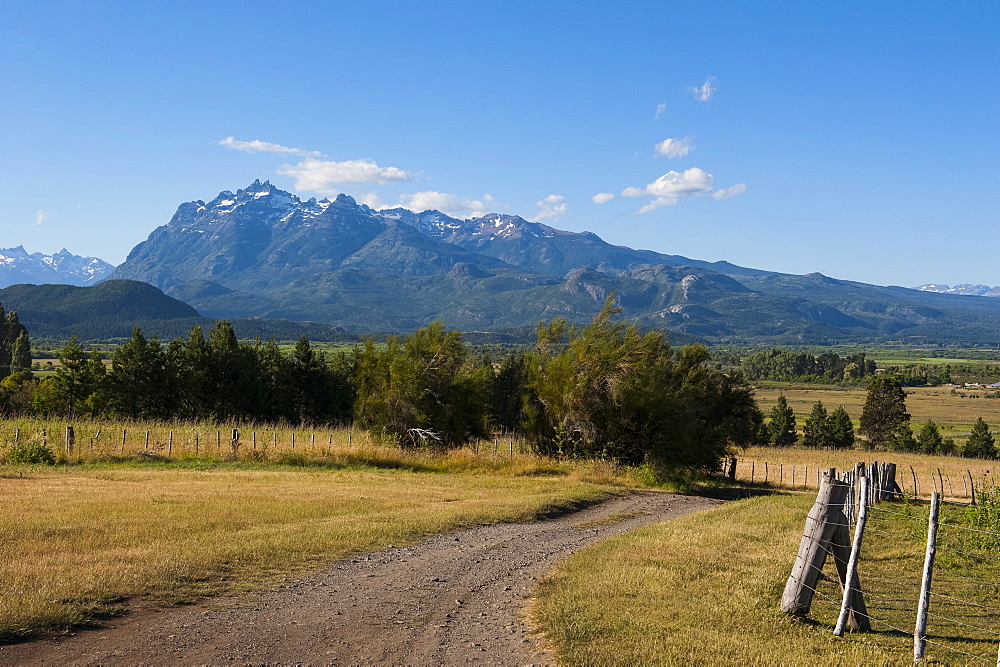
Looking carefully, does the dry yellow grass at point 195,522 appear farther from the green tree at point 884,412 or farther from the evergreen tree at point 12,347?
the evergreen tree at point 12,347

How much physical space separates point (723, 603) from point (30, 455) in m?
25.2

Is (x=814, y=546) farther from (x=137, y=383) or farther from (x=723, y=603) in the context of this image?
(x=137, y=383)

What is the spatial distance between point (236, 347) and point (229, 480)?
3346 centimetres

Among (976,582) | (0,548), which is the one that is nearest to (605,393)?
(976,582)

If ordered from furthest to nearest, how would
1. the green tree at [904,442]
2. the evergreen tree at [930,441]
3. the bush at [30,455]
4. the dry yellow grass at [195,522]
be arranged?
the green tree at [904,442], the evergreen tree at [930,441], the bush at [30,455], the dry yellow grass at [195,522]

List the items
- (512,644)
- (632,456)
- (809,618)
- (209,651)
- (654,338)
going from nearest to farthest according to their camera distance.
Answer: (209,651) < (512,644) < (809,618) < (632,456) < (654,338)

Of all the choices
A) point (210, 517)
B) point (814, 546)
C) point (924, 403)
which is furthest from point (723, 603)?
point (924, 403)

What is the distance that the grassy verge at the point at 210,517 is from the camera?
10234mm

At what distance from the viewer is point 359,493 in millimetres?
20656

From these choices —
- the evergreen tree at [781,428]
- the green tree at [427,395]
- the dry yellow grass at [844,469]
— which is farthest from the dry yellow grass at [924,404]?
the green tree at [427,395]

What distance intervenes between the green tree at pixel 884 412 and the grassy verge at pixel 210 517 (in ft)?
207

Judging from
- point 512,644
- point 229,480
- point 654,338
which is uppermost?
point 654,338

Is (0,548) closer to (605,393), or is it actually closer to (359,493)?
(359,493)

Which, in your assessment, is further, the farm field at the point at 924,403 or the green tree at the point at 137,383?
the farm field at the point at 924,403
